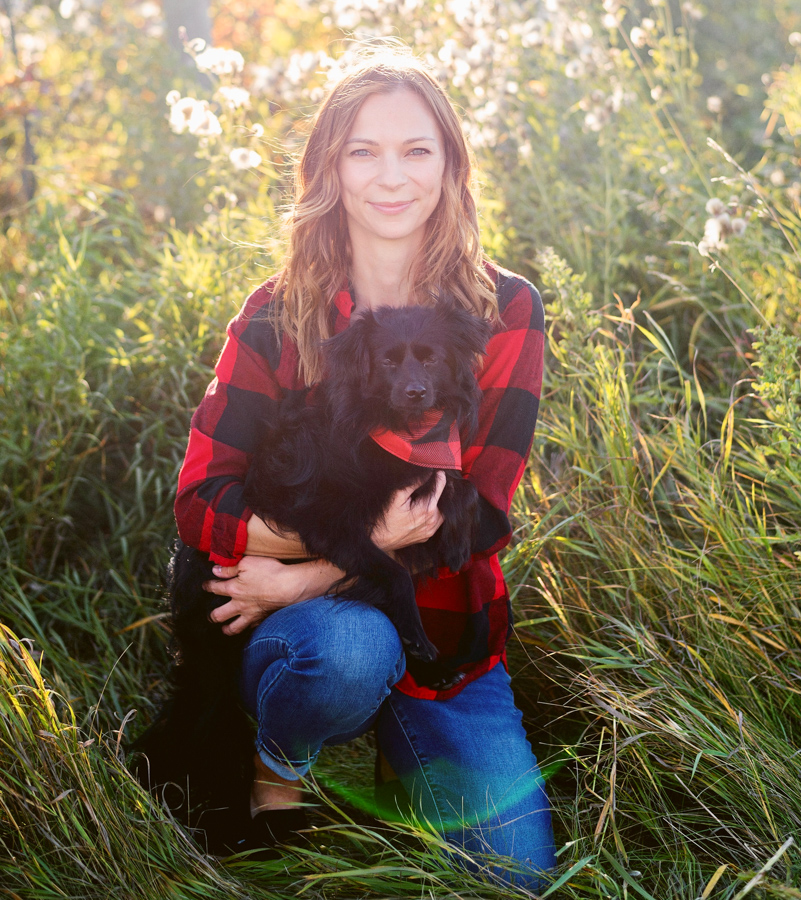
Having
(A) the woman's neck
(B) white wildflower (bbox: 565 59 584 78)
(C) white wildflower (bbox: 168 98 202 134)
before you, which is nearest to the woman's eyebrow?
(A) the woman's neck

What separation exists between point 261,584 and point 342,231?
3.49 feet

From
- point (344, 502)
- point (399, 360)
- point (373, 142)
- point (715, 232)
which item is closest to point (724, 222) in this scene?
point (715, 232)

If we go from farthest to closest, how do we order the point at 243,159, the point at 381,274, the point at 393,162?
the point at 243,159 < the point at 381,274 < the point at 393,162

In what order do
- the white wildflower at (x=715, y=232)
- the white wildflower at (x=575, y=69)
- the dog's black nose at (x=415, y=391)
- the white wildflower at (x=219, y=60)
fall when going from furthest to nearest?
the white wildflower at (x=575, y=69), the white wildflower at (x=219, y=60), the white wildflower at (x=715, y=232), the dog's black nose at (x=415, y=391)

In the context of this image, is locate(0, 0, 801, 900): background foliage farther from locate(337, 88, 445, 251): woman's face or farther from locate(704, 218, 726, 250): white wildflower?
locate(337, 88, 445, 251): woman's face

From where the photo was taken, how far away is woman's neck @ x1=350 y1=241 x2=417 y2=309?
86.5 inches

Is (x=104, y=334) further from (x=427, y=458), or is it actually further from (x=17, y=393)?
(x=427, y=458)

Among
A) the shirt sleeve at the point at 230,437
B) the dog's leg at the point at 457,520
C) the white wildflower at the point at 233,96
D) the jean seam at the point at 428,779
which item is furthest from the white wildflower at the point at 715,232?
the white wildflower at the point at 233,96

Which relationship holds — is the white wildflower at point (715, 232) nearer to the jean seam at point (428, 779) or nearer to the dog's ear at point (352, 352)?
the dog's ear at point (352, 352)

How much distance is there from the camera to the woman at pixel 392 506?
6.35 feet

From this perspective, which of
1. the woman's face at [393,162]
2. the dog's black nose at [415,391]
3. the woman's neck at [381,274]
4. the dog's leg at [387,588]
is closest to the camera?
the dog's black nose at [415,391]

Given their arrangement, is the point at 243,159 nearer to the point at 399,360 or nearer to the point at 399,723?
the point at 399,360

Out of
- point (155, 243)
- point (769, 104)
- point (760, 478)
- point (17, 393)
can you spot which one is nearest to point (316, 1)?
point (155, 243)

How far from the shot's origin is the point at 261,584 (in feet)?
6.63
